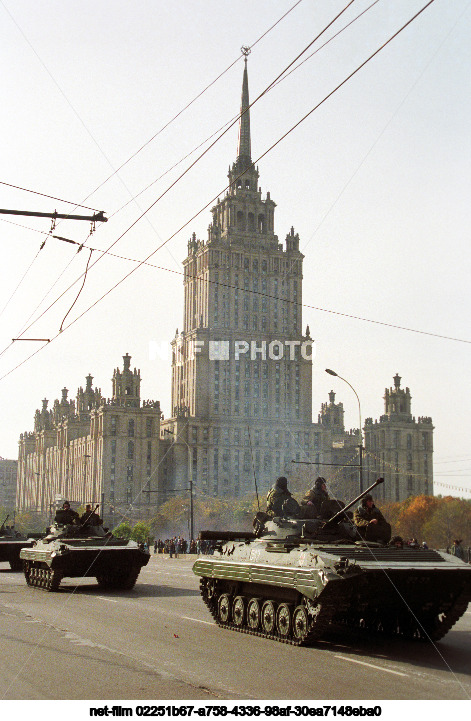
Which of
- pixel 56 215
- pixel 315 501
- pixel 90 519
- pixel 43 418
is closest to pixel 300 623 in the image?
pixel 315 501

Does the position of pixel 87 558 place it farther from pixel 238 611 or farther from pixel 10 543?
pixel 10 543

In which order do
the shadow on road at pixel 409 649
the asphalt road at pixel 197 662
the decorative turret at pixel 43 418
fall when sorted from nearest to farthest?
1. the asphalt road at pixel 197 662
2. the shadow on road at pixel 409 649
3. the decorative turret at pixel 43 418

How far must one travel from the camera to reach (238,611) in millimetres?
15578

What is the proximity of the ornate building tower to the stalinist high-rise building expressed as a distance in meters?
11.5

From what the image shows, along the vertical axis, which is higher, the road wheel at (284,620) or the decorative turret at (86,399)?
the decorative turret at (86,399)

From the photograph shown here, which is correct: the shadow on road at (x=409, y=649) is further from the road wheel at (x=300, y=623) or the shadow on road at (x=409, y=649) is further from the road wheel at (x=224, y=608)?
the road wheel at (x=224, y=608)

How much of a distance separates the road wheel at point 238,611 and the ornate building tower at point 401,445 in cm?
11959

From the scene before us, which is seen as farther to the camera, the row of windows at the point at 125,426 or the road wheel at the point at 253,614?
the row of windows at the point at 125,426

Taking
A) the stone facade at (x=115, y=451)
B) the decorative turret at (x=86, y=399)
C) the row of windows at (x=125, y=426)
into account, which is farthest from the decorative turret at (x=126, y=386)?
the decorative turret at (x=86, y=399)

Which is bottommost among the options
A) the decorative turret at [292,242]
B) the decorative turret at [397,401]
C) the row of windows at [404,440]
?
the row of windows at [404,440]

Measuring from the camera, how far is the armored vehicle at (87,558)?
23875 mm

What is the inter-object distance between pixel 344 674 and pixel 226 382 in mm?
128410
